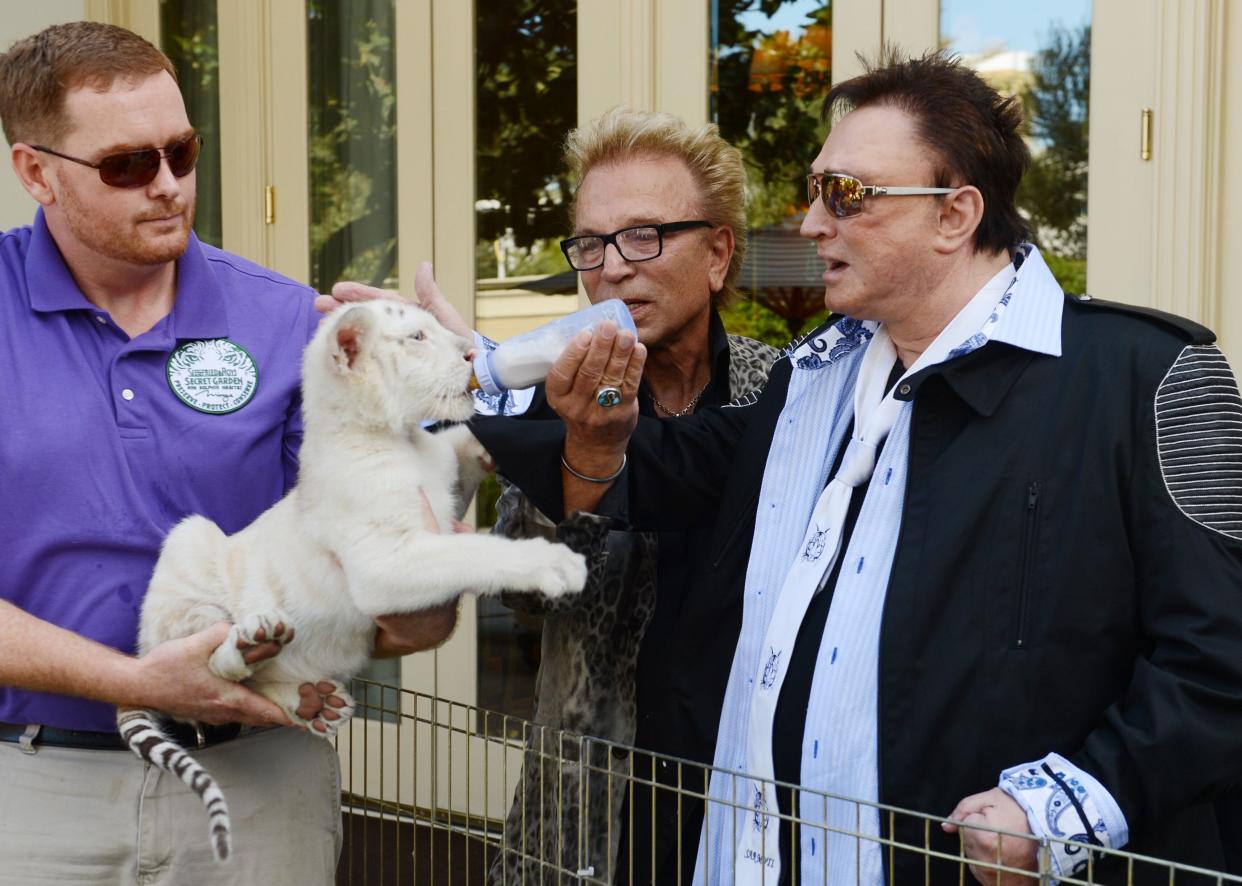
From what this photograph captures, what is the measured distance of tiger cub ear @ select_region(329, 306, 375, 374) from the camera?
249cm

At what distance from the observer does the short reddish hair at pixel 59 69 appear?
2.47 m

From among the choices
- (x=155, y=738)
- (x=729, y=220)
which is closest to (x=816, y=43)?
(x=729, y=220)

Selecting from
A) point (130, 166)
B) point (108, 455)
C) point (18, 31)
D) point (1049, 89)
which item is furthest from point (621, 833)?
point (18, 31)

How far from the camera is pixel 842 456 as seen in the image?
8.32ft

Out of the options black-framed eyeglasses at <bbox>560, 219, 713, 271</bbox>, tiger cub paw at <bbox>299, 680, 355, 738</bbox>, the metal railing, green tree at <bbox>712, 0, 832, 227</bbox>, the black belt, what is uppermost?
green tree at <bbox>712, 0, 832, 227</bbox>

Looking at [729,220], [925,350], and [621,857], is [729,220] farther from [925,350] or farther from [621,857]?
[621,857]

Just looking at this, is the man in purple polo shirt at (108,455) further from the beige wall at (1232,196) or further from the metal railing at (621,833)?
the beige wall at (1232,196)

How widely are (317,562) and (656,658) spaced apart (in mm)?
713

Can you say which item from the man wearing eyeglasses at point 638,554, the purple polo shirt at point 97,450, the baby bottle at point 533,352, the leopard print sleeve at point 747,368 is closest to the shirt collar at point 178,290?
the purple polo shirt at point 97,450

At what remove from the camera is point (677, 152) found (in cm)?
304

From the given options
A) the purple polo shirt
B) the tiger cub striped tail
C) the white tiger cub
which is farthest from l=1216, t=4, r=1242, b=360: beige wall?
the tiger cub striped tail

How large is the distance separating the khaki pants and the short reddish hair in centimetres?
112

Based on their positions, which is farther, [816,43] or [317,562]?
[816,43]

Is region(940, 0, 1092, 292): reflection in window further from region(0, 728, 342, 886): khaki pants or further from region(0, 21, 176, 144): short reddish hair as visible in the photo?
region(0, 728, 342, 886): khaki pants
